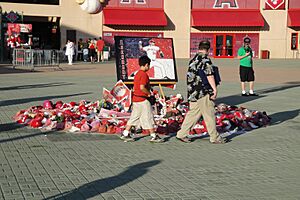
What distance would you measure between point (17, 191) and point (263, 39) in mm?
41848

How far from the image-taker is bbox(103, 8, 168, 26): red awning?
42472mm

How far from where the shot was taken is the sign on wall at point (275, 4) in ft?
146

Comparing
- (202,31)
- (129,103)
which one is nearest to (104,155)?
(129,103)

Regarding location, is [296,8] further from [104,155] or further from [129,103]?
[104,155]

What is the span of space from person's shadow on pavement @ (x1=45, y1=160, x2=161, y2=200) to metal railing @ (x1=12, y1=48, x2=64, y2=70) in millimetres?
20975

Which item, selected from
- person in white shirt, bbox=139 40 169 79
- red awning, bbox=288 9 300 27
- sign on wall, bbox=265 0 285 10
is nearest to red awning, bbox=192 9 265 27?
sign on wall, bbox=265 0 285 10

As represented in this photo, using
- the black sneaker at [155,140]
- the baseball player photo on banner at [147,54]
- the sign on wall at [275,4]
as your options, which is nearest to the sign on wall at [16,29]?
the baseball player photo on banner at [147,54]

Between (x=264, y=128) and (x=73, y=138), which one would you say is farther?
(x=264, y=128)

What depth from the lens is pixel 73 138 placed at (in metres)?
9.12

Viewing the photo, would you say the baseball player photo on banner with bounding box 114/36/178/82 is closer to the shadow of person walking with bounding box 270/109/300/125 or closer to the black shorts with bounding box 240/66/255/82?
the shadow of person walking with bounding box 270/109/300/125

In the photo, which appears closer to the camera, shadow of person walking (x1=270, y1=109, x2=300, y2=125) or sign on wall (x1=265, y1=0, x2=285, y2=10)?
shadow of person walking (x1=270, y1=109, x2=300, y2=125)

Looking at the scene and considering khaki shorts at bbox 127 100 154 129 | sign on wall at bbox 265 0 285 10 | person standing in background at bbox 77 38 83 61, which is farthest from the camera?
sign on wall at bbox 265 0 285 10

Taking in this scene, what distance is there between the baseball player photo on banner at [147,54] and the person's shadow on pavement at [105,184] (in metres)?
4.82

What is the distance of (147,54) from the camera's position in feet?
39.5
